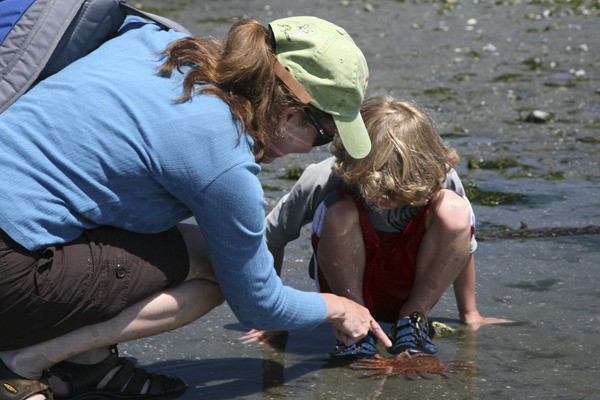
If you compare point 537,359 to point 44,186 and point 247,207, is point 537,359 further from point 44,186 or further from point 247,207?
point 44,186

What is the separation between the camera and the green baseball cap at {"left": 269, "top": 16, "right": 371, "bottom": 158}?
3.01 m

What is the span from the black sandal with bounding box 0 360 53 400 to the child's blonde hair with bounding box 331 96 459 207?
3.93 ft

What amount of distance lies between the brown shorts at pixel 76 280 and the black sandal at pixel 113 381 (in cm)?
22

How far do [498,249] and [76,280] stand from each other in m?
2.34

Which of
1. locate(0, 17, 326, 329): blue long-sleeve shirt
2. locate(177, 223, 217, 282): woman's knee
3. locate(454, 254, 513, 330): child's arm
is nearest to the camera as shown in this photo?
locate(0, 17, 326, 329): blue long-sleeve shirt

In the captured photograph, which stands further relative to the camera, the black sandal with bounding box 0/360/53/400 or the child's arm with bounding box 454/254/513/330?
the child's arm with bounding box 454/254/513/330

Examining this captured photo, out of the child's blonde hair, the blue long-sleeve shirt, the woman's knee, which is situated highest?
the blue long-sleeve shirt

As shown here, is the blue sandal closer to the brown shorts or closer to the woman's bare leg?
the woman's bare leg

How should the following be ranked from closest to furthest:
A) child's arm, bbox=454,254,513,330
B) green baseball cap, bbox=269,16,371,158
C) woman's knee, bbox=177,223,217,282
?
1. green baseball cap, bbox=269,16,371,158
2. woman's knee, bbox=177,223,217,282
3. child's arm, bbox=454,254,513,330

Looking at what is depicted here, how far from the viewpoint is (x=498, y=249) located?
190 inches

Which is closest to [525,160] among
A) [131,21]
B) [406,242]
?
[406,242]

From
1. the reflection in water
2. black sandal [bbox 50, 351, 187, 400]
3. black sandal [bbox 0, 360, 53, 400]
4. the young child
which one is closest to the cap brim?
the young child

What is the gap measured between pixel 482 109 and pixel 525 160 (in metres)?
1.58

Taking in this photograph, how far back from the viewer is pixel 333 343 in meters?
3.87
